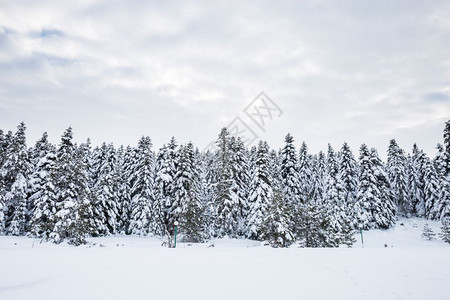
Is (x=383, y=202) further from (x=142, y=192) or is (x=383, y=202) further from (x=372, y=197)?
(x=142, y=192)

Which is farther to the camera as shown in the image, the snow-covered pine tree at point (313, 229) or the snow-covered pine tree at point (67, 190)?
the snow-covered pine tree at point (67, 190)

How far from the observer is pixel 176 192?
3478cm

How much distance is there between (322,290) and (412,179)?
61.8m

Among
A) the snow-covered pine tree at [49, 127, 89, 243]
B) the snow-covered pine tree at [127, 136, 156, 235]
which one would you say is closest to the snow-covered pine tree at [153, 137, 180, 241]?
the snow-covered pine tree at [127, 136, 156, 235]

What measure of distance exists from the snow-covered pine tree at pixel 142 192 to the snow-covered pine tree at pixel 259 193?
13939 millimetres

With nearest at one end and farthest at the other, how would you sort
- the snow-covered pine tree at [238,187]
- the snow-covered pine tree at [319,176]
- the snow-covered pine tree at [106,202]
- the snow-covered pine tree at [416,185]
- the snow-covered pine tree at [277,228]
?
the snow-covered pine tree at [277,228]
the snow-covered pine tree at [106,202]
the snow-covered pine tree at [238,187]
the snow-covered pine tree at [416,185]
the snow-covered pine tree at [319,176]

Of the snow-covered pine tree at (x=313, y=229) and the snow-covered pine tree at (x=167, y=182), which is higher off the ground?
the snow-covered pine tree at (x=167, y=182)

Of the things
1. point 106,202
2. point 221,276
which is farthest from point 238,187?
point 221,276

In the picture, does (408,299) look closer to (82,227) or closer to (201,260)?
(201,260)

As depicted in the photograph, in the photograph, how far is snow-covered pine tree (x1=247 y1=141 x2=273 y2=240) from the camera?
31131mm

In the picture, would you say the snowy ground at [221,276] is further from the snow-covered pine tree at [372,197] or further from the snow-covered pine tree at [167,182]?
the snow-covered pine tree at [372,197]

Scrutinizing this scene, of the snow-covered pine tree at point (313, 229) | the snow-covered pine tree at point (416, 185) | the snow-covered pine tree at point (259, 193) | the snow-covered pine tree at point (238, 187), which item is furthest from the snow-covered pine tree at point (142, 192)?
the snow-covered pine tree at point (416, 185)

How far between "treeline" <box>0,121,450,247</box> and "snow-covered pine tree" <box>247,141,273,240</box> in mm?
129

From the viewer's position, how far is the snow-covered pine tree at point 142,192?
117 feet
